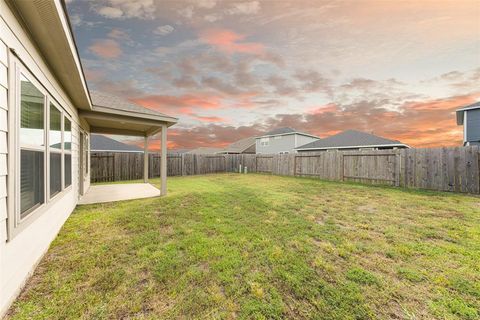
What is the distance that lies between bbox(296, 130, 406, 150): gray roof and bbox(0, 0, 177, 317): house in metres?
19.2

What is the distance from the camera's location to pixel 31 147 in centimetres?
228

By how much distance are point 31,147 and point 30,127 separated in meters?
0.25

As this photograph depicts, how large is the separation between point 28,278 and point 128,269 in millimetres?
1033

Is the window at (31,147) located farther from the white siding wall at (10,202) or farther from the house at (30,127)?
the white siding wall at (10,202)

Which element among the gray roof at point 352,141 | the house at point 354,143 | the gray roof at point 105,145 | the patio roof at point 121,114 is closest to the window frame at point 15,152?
the patio roof at point 121,114

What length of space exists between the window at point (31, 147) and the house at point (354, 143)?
63.3ft

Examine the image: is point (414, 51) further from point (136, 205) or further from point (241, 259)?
point (136, 205)

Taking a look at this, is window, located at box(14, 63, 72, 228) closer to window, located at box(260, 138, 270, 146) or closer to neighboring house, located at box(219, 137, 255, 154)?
window, located at box(260, 138, 270, 146)

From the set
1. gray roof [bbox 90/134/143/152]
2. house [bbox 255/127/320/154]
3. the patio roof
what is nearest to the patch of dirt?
the patio roof

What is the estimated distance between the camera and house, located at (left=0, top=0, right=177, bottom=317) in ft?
5.62

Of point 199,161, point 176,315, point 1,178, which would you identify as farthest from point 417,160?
point 199,161

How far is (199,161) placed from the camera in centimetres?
1641

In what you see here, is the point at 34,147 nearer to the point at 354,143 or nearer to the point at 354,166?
the point at 354,166

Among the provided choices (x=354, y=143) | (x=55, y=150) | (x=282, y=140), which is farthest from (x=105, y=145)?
(x=354, y=143)
